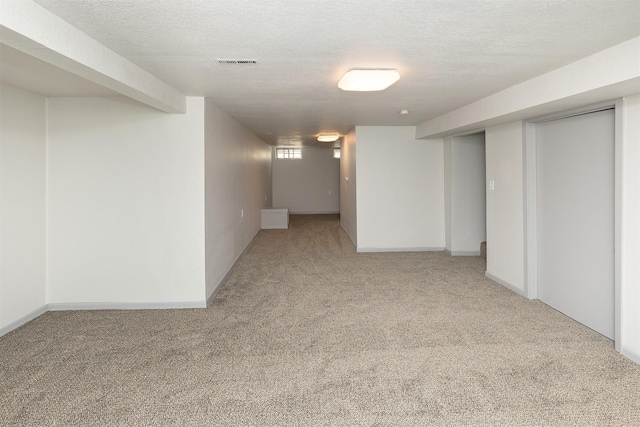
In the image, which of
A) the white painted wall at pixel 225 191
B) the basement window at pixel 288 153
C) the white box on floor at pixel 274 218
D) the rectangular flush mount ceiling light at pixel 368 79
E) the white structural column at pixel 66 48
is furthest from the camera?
the basement window at pixel 288 153

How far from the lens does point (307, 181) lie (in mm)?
13484

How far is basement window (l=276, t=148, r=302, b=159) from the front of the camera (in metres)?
13.4

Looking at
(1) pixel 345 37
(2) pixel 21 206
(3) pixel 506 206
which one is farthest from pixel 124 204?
(3) pixel 506 206

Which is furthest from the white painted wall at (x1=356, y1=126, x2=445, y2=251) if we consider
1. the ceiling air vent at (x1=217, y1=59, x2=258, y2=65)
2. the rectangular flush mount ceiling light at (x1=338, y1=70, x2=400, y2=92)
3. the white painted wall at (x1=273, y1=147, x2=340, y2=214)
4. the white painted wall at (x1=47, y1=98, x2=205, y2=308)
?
the white painted wall at (x1=273, y1=147, x2=340, y2=214)

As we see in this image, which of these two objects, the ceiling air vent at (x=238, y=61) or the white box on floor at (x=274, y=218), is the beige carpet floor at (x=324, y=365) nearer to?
the ceiling air vent at (x=238, y=61)

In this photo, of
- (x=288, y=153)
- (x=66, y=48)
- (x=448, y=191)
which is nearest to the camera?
(x=66, y=48)

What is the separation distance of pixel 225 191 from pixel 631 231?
4.30m

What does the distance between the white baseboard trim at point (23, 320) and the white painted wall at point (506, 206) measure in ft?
16.7

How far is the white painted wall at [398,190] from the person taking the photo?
679 centimetres

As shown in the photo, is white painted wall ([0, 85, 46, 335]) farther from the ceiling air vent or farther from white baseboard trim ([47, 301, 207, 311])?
the ceiling air vent

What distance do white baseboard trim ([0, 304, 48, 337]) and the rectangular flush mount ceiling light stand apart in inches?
142

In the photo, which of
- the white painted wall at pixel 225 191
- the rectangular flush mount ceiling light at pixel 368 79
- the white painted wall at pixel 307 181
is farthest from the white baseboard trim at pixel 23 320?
the white painted wall at pixel 307 181

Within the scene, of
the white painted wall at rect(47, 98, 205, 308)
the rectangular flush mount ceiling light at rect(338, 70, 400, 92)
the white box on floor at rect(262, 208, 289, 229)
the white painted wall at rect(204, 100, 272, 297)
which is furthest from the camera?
the white box on floor at rect(262, 208, 289, 229)

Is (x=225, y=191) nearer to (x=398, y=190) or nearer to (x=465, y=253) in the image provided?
(x=398, y=190)
